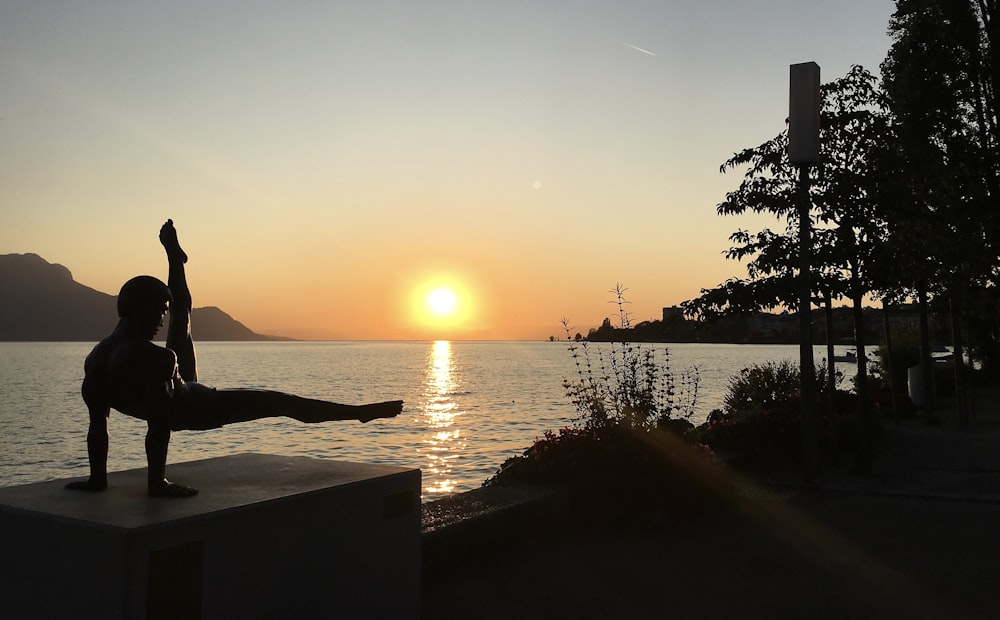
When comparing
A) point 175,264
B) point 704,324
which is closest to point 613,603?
point 175,264

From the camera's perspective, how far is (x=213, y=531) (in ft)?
10.00

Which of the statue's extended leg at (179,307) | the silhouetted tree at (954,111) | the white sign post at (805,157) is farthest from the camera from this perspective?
the silhouetted tree at (954,111)

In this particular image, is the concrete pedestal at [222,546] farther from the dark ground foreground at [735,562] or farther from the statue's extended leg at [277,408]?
the dark ground foreground at [735,562]

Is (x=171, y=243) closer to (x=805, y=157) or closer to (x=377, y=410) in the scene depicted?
(x=377, y=410)

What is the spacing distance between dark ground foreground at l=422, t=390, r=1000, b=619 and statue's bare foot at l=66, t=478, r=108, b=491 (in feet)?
7.33

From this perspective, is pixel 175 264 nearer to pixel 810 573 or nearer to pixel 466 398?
pixel 810 573

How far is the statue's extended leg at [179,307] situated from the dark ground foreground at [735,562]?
2.24 meters

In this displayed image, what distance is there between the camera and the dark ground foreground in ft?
16.3

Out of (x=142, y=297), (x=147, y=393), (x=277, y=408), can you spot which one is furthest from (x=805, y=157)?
(x=147, y=393)

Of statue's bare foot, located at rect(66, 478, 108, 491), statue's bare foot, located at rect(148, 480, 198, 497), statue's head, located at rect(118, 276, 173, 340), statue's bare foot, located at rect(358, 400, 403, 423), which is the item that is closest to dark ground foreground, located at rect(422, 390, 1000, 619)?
statue's bare foot, located at rect(358, 400, 403, 423)

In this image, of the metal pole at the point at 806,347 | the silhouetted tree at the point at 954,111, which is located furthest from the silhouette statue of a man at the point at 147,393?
the silhouetted tree at the point at 954,111

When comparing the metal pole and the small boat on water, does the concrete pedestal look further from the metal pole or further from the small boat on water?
the small boat on water

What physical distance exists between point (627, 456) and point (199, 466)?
176 inches

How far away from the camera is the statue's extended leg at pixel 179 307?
159 inches
